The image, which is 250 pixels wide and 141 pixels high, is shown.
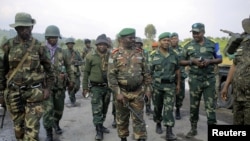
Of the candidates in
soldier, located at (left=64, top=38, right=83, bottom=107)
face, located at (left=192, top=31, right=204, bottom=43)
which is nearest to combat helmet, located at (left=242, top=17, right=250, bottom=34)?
face, located at (left=192, top=31, right=204, bottom=43)

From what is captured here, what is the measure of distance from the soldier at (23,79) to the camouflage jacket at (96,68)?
5.19ft

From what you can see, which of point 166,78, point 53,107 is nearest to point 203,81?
point 166,78

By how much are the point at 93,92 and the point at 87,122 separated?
1520 mm

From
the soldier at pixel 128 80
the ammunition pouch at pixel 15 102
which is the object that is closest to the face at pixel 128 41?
the soldier at pixel 128 80

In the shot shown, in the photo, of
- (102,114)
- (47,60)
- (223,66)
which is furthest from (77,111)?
(223,66)

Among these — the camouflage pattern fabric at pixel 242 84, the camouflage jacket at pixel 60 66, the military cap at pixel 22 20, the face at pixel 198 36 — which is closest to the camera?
the camouflage pattern fabric at pixel 242 84

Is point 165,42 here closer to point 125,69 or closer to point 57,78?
point 125,69

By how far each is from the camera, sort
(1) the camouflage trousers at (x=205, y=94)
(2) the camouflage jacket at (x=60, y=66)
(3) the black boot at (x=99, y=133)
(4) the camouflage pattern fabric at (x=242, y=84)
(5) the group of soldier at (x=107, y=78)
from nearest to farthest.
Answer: (4) the camouflage pattern fabric at (x=242, y=84) → (5) the group of soldier at (x=107, y=78) → (1) the camouflage trousers at (x=205, y=94) → (3) the black boot at (x=99, y=133) → (2) the camouflage jacket at (x=60, y=66)

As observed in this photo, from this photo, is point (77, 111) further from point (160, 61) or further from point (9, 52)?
point (9, 52)

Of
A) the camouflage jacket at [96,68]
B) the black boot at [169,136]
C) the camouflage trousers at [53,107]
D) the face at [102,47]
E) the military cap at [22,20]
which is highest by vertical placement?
the military cap at [22,20]

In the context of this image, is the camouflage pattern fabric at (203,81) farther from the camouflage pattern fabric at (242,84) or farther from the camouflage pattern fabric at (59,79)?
the camouflage pattern fabric at (59,79)

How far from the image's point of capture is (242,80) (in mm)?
3846

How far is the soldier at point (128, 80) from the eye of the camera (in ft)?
16.1

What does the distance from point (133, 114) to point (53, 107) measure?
184cm
